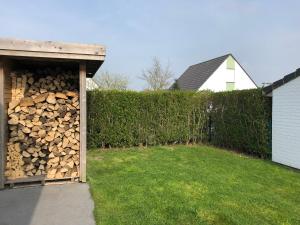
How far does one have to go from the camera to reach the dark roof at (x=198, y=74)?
88.4 ft

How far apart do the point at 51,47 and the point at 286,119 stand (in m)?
6.59

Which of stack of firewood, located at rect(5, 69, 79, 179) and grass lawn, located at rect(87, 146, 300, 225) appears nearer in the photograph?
grass lawn, located at rect(87, 146, 300, 225)

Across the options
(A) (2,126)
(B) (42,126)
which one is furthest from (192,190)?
(A) (2,126)

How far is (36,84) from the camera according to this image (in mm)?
6590

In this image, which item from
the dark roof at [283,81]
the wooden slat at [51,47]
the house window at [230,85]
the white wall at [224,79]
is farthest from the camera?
the house window at [230,85]

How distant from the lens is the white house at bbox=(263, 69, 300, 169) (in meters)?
8.09

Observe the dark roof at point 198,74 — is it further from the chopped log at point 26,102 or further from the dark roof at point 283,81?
the chopped log at point 26,102

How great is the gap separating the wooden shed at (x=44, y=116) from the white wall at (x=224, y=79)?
66.5ft

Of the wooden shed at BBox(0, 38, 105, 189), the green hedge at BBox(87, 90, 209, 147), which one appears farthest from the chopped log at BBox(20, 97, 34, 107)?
the green hedge at BBox(87, 90, 209, 147)

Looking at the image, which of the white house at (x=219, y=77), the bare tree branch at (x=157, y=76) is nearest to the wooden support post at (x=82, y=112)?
the white house at (x=219, y=77)

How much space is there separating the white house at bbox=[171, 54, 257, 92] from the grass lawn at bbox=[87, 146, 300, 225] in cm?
1788

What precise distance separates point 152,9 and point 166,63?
53.7ft

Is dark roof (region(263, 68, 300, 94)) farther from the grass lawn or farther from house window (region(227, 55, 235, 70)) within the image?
house window (region(227, 55, 235, 70))

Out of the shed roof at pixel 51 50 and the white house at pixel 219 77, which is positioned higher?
the white house at pixel 219 77
